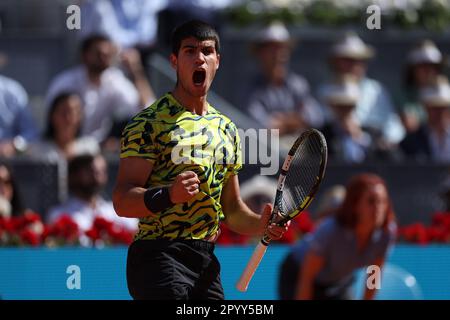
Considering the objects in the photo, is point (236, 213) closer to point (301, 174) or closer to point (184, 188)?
point (301, 174)

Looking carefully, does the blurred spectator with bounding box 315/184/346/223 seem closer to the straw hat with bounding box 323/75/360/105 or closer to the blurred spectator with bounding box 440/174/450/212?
the blurred spectator with bounding box 440/174/450/212

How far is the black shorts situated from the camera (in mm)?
4758

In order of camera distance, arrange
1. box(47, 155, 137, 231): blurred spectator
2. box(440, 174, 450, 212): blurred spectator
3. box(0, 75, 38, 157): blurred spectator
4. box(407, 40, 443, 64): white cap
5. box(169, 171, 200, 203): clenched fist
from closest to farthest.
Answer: box(169, 171, 200, 203): clenched fist < box(47, 155, 137, 231): blurred spectator < box(440, 174, 450, 212): blurred spectator < box(0, 75, 38, 157): blurred spectator < box(407, 40, 443, 64): white cap

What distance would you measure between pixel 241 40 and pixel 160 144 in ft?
20.2

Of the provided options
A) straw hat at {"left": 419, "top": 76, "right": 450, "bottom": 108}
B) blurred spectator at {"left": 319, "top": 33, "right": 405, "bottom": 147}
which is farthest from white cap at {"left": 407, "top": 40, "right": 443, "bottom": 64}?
blurred spectator at {"left": 319, "top": 33, "right": 405, "bottom": 147}

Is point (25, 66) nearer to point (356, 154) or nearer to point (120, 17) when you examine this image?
point (120, 17)

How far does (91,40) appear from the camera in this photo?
9.78 metres

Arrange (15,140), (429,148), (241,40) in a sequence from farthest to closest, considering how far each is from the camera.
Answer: (241,40) < (429,148) < (15,140)

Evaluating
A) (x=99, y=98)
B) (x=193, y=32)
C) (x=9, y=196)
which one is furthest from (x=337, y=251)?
(x=193, y=32)

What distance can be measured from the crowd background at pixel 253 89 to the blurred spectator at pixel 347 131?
1cm

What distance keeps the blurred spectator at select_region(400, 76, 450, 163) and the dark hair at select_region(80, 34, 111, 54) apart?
2671 millimetres
